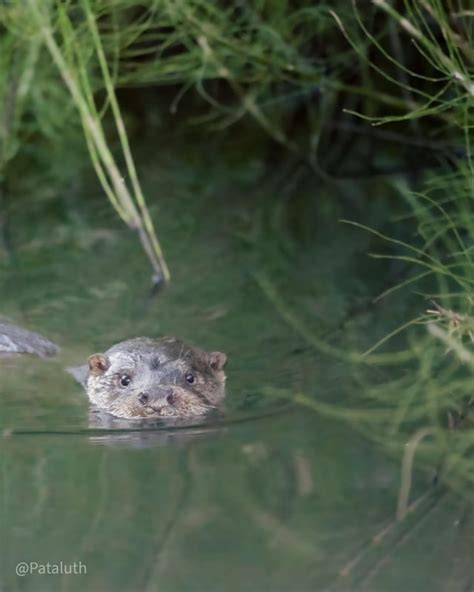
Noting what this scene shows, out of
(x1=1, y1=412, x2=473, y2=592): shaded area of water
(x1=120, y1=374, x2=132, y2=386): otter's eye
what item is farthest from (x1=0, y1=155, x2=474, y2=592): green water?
(x1=120, y1=374, x2=132, y2=386): otter's eye

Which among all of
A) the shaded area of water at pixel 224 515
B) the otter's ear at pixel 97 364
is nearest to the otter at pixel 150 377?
the otter's ear at pixel 97 364

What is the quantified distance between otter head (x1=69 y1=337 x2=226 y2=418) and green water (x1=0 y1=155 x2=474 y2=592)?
0.11 metres

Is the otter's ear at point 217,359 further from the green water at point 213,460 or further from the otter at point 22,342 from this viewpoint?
the otter at point 22,342

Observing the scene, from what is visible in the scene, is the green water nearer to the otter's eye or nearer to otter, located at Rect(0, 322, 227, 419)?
otter, located at Rect(0, 322, 227, 419)

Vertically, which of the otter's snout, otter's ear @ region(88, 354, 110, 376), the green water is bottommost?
the green water

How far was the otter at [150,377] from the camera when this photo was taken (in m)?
5.96

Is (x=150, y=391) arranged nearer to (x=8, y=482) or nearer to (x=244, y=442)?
(x=244, y=442)

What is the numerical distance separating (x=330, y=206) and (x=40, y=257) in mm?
2407

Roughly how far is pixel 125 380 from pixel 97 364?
21 centimetres

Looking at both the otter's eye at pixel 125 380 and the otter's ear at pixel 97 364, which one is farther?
the otter's ear at pixel 97 364

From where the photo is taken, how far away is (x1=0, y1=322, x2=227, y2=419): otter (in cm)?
596

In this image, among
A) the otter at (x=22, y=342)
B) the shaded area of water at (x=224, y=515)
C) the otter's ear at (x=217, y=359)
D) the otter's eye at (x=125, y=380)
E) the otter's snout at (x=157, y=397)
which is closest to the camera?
the shaded area of water at (x=224, y=515)

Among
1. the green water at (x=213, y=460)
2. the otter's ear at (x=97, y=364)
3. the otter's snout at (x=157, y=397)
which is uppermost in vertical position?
the otter's ear at (x=97, y=364)

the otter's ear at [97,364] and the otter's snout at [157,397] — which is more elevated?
the otter's ear at [97,364]
